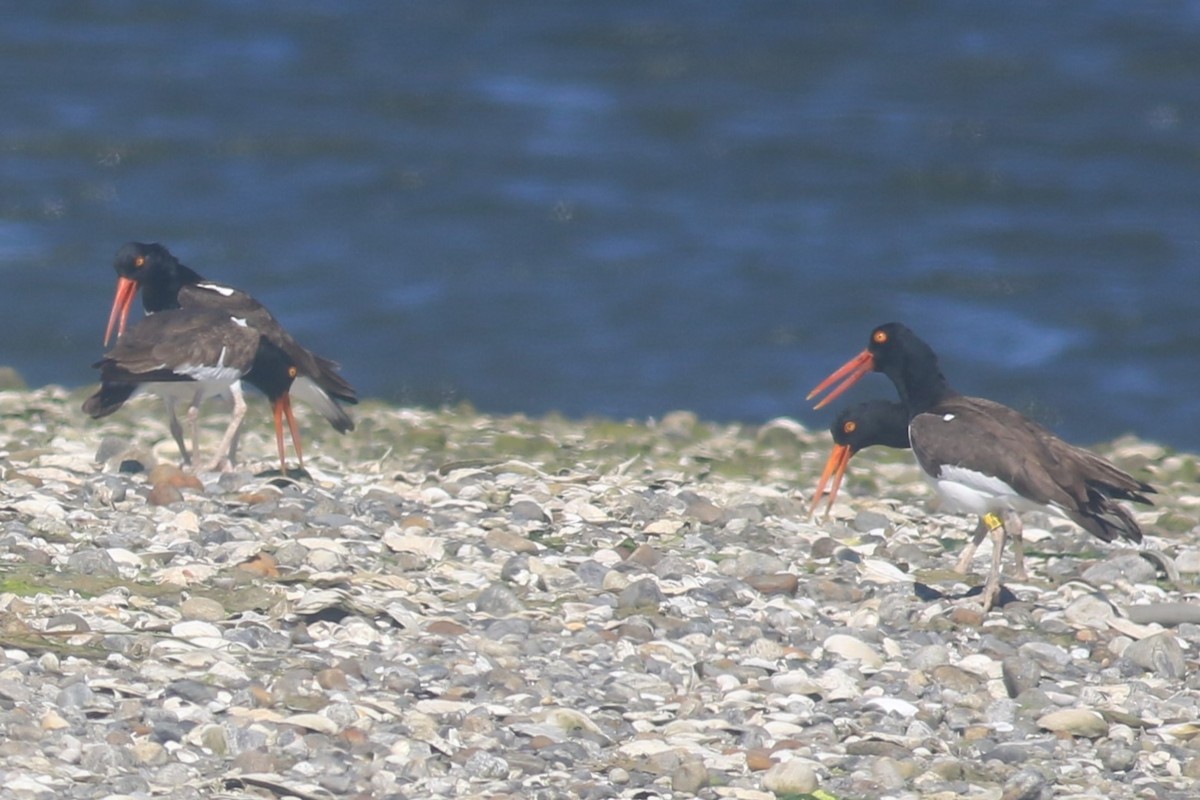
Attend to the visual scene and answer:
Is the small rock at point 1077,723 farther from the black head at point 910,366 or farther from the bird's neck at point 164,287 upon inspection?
the bird's neck at point 164,287

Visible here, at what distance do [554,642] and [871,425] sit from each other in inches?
108

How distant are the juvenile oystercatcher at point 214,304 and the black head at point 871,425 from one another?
2.96 m

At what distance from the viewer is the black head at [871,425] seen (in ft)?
29.0

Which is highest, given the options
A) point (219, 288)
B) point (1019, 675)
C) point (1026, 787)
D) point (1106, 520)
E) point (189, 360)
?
point (219, 288)

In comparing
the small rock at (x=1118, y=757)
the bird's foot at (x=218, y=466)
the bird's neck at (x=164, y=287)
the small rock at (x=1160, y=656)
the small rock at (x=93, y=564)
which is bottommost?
the small rock at (x=93, y=564)

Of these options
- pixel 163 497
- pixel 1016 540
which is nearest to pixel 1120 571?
pixel 1016 540

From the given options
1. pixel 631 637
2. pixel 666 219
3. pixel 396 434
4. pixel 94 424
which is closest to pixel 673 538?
pixel 631 637

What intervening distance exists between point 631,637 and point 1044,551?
2795mm

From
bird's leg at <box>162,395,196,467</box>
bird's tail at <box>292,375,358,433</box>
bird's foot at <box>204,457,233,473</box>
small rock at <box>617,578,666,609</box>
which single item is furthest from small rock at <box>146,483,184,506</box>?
small rock at <box>617,578,666,609</box>

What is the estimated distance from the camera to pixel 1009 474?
25.3 ft

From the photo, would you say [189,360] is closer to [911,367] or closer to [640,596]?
[640,596]

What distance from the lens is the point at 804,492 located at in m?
9.79

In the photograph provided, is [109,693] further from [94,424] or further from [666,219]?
[666,219]

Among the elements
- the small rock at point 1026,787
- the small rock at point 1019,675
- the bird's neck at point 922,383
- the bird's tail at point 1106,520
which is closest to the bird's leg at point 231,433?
the bird's neck at point 922,383
